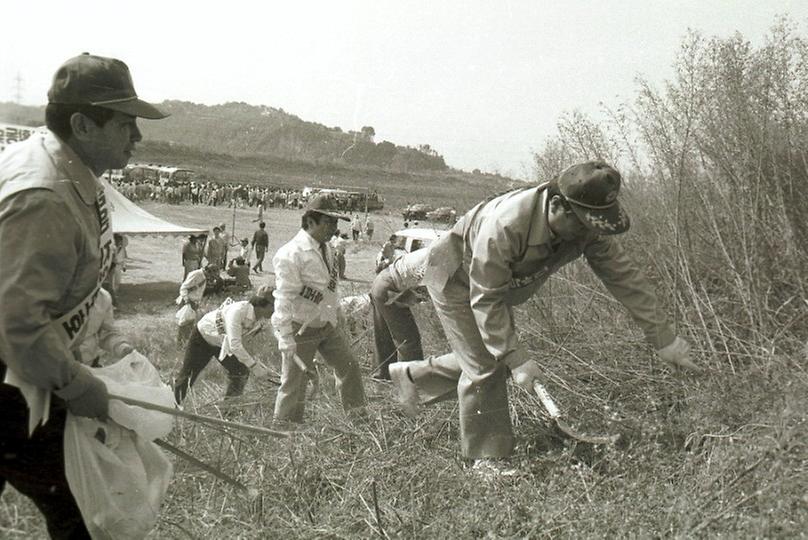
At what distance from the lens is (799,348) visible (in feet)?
11.8

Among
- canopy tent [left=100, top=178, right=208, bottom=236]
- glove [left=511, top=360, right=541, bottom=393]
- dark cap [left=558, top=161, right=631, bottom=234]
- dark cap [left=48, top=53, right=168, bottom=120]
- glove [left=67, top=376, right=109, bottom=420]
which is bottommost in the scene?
canopy tent [left=100, top=178, right=208, bottom=236]

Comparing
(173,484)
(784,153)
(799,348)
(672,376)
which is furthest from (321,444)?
(784,153)

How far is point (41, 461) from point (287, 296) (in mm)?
2915

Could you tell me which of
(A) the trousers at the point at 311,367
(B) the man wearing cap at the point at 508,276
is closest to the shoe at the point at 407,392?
(B) the man wearing cap at the point at 508,276

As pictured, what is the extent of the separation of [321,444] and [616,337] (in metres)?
1.93

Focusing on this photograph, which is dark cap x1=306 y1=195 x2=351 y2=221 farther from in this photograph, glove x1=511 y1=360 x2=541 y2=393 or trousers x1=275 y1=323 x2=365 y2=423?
glove x1=511 y1=360 x2=541 y2=393


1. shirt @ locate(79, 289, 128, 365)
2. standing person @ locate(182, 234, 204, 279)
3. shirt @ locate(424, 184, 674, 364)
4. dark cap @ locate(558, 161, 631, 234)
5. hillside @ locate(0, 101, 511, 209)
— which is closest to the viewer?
shirt @ locate(79, 289, 128, 365)

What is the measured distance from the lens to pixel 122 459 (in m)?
2.07

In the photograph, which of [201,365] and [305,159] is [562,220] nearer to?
[201,365]

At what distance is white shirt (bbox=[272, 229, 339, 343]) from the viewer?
4824 mm

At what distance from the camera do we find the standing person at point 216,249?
15859mm

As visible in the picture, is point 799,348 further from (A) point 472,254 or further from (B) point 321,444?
(B) point 321,444

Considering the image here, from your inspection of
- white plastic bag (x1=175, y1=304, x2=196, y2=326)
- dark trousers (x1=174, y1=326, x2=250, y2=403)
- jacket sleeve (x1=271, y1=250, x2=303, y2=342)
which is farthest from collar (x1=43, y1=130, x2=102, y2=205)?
white plastic bag (x1=175, y1=304, x2=196, y2=326)

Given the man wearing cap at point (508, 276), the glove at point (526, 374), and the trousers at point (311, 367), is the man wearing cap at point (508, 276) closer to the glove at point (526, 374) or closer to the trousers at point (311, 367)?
the glove at point (526, 374)
